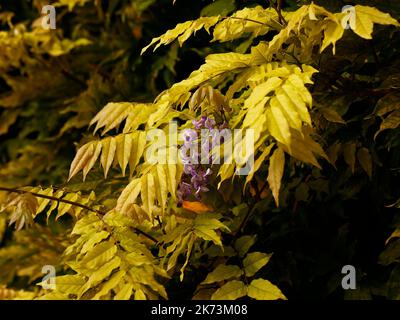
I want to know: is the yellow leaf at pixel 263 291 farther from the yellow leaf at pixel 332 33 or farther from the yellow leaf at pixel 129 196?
the yellow leaf at pixel 332 33

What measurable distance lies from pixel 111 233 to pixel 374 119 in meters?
0.83

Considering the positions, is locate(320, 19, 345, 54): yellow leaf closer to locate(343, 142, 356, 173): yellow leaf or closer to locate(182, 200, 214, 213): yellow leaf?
locate(343, 142, 356, 173): yellow leaf

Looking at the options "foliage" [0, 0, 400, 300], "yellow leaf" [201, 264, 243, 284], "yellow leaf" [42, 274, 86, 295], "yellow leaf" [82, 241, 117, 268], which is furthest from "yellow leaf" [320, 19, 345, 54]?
"yellow leaf" [42, 274, 86, 295]

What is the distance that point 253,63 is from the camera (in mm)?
1857

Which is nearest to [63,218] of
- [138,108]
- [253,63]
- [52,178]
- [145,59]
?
[52,178]

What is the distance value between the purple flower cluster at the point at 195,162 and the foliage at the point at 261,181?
14 millimetres

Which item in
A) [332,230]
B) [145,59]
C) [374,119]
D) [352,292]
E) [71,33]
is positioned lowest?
[352,292]

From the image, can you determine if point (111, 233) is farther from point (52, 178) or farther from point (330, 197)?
point (52, 178)

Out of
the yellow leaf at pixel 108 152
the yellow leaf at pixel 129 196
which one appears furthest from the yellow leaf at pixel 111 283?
the yellow leaf at pixel 108 152

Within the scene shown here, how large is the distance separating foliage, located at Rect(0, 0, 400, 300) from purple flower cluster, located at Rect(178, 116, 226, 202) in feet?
0.05

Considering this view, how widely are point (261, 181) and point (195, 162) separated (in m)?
0.50

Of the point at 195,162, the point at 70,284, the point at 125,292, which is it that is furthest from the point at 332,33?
the point at 70,284

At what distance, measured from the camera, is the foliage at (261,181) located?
1.67 metres
